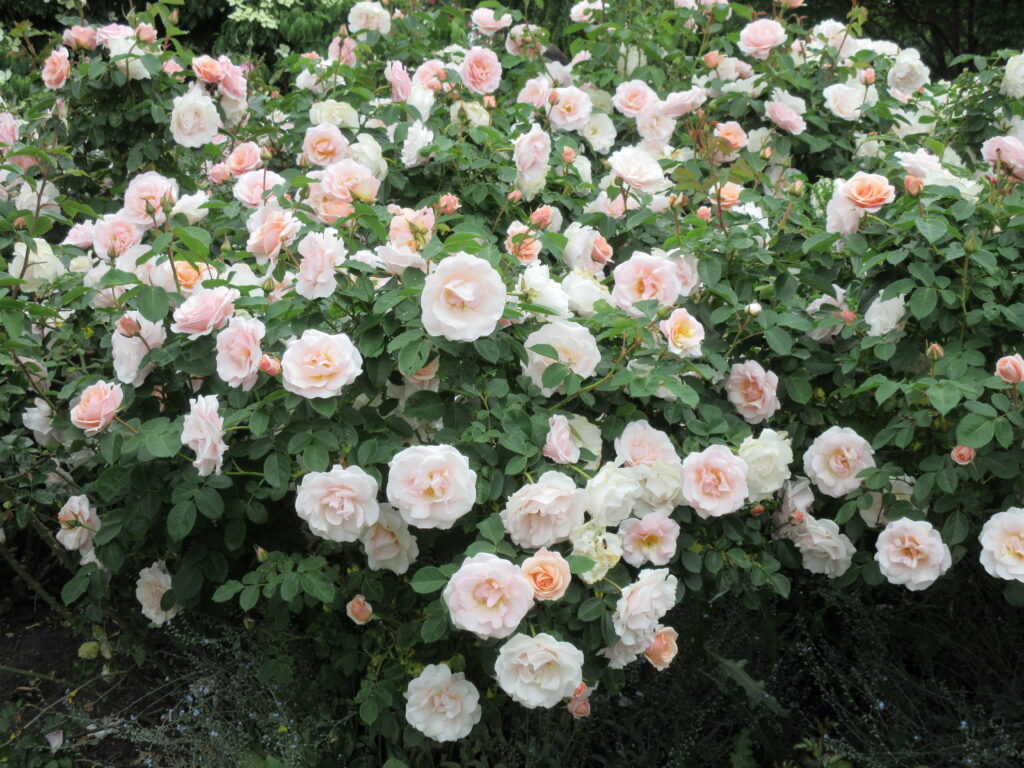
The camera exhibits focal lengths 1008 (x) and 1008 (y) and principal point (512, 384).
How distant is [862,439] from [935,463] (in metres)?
0.17

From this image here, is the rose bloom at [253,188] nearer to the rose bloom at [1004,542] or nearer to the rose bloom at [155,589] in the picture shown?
the rose bloom at [155,589]

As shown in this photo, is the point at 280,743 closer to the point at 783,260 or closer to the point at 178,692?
the point at 178,692

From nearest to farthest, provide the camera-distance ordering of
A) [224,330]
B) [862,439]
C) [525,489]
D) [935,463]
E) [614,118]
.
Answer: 1. [525,489]
2. [224,330]
3. [935,463]
4. [862,439]
5. [614,118]

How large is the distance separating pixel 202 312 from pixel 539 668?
2.86 feet

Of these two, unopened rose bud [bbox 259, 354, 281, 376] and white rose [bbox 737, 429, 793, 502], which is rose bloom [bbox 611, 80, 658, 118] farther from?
unopened rose bud [bbox 259, 354, 281, 376]

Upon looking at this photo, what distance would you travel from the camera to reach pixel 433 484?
5.44ft

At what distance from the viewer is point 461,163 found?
2514 mm

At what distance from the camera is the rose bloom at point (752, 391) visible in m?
A: 2.16

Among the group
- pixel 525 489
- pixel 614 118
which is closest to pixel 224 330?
pixel 525 489

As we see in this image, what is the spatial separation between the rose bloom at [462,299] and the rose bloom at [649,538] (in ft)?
1.51

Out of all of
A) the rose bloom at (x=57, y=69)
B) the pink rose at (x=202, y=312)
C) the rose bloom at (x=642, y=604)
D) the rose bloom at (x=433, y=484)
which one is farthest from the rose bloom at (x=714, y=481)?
the rose bloom at (x=57, y=69)

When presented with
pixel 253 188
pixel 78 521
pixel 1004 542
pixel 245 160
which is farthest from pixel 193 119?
pixel 1004 542

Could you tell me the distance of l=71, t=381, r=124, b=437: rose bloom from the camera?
6.12 ft

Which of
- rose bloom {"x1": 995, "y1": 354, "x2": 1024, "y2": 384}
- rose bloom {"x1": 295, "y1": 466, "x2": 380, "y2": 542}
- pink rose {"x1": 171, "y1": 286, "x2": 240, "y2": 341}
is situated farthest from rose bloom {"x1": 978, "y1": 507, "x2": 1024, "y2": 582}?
pink rose {"x1": 171, "y1": 286, "x2": 240, "y2": 341}
